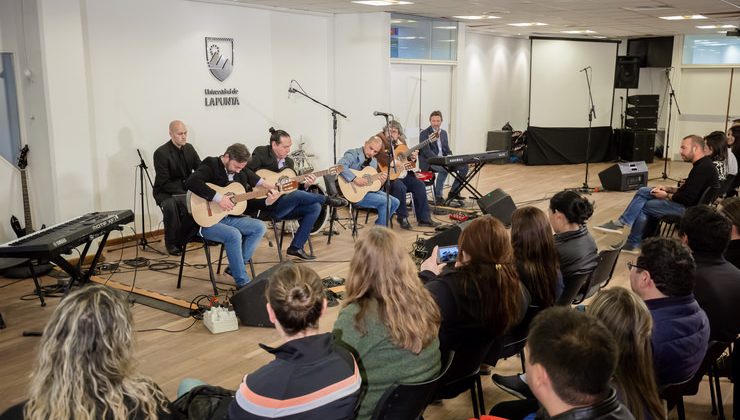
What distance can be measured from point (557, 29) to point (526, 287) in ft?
35.8

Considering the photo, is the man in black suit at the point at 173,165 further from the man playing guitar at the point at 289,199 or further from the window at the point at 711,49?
the window at the point at 711,49

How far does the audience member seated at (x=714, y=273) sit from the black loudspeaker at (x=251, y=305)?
2967mm

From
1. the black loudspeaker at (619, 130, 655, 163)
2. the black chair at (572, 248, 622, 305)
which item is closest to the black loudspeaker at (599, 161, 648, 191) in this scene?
the black loudspeaker at (619, 130, 655, 163)

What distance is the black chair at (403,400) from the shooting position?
247 cm

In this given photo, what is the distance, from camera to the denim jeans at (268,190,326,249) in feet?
21.9

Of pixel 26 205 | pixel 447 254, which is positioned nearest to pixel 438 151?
pixel 26 205

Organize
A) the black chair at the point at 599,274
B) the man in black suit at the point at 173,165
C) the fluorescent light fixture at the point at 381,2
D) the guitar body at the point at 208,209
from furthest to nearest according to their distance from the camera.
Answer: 1. the fluorescent light fixture at the point at 381,2
2. the man in black suit at the point at 173,165
3. the guitar body at the point at 208,209
4. the black chair at the point at 599,274

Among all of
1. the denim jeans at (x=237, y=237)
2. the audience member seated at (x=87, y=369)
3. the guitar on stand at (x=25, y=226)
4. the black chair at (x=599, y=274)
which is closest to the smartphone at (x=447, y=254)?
the black chair at (x=599, y=274)

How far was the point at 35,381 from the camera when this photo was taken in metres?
2.02

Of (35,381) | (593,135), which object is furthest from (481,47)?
(35,381)

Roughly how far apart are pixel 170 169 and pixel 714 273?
218 inches

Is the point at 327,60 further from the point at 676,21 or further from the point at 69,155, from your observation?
the point at 676,21

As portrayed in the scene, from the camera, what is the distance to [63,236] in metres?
4.80

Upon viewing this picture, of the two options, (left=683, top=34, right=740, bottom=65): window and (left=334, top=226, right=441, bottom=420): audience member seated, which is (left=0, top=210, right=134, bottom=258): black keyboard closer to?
(left=334, top=226, right=441, bottom=420): audience member seated
